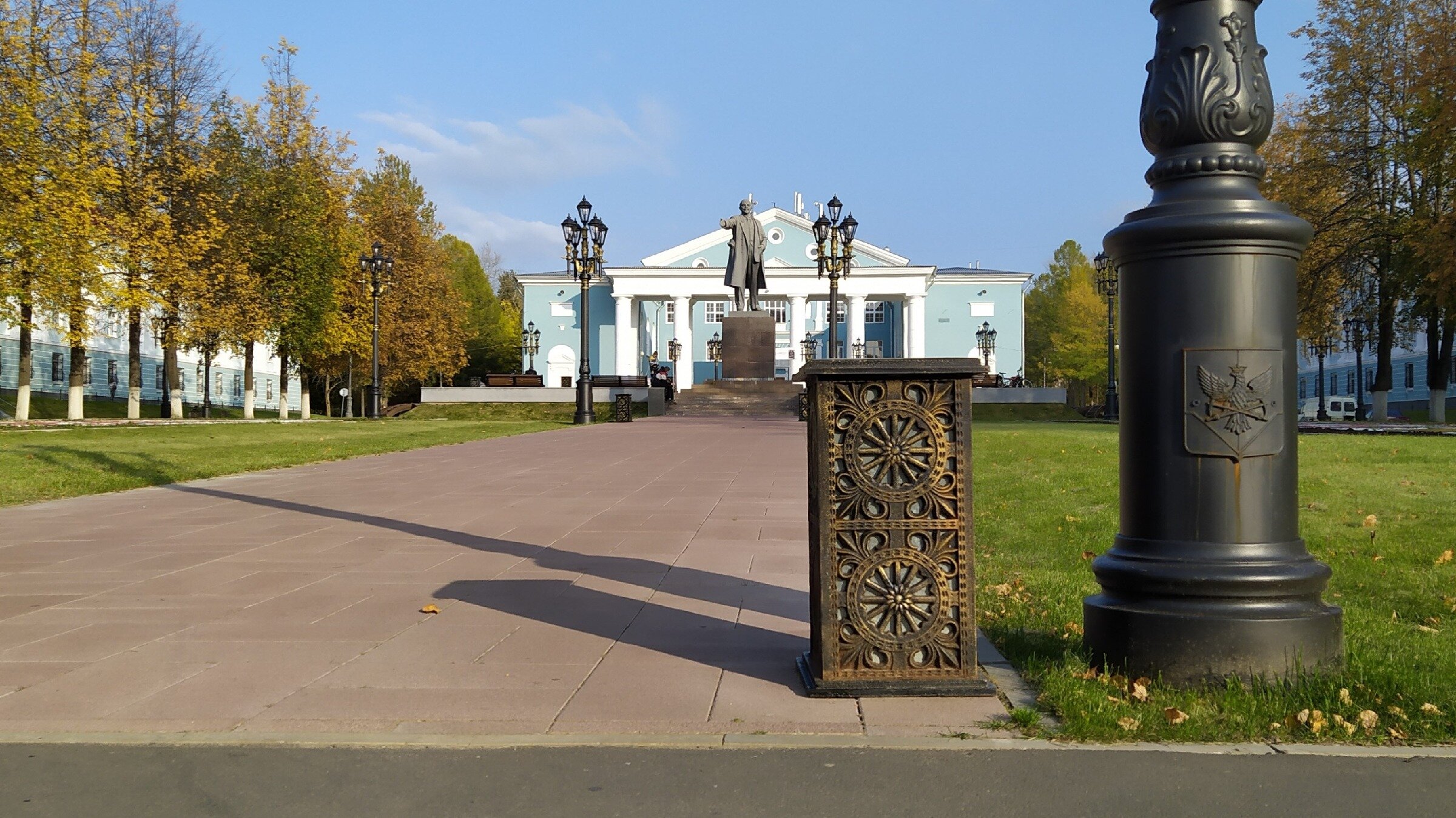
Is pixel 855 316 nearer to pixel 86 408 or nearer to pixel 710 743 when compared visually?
pixel 86 408

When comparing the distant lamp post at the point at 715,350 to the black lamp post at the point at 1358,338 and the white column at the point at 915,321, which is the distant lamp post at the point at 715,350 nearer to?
the white column at the point at 915,321

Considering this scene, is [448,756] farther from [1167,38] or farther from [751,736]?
[1167,38]

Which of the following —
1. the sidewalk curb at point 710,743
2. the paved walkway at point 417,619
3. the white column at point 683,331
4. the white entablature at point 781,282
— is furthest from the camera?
the white column at point 683,331

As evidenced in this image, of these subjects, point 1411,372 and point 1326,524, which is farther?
point 1411,372

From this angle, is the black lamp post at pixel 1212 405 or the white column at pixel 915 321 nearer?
the black lamp post at pixel 1212 405

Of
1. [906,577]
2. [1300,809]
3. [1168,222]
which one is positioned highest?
[1168,222]

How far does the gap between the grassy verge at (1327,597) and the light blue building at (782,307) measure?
56.7 m

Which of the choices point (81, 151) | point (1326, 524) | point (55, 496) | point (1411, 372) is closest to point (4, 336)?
point (81, 151)

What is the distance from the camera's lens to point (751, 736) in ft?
12.1

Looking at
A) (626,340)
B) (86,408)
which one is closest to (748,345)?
(86,408)

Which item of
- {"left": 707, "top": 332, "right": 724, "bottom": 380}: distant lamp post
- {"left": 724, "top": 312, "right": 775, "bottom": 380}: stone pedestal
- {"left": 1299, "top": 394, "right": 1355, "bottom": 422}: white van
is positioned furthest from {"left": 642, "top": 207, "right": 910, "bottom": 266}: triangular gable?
{"left": 724, "top": 312, "right": 775, "bottom": 380}: stone pedestal

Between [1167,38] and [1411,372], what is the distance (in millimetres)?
67898

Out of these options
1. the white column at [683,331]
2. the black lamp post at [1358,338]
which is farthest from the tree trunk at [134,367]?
the black lamp post at [1358,338]

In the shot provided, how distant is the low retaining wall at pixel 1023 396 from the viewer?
46.9 meters
